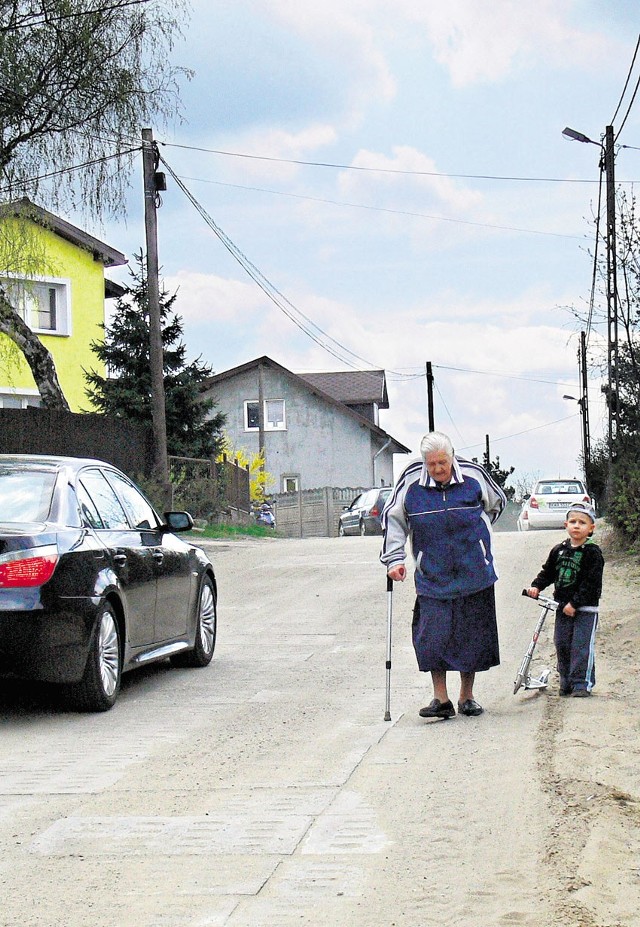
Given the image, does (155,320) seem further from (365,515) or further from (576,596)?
(576,596)

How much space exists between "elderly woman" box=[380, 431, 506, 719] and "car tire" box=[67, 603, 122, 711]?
6.21 ft

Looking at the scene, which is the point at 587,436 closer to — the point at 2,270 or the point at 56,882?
the point at 2,270

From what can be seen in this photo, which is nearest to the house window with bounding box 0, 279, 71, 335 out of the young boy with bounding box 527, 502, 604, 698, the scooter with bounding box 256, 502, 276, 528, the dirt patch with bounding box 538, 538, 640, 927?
the scooter with bounding box 256, 502, 276, 528

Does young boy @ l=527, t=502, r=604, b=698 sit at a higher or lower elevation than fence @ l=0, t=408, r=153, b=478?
lower

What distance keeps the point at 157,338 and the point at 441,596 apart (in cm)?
1949

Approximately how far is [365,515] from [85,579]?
102 feet

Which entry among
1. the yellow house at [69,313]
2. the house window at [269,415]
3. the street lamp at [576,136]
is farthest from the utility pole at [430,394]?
the street lamp at [576,136]

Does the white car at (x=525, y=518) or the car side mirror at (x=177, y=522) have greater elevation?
the car side mirror at (x=177, y=522)

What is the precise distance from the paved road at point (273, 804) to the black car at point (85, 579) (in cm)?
34

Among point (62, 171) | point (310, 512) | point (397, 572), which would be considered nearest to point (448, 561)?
point (397, 572)

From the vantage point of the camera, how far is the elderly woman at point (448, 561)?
332 inches

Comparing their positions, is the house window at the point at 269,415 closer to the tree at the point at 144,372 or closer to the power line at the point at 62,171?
the tree at the point at 144,372

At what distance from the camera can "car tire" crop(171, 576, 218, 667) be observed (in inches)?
444

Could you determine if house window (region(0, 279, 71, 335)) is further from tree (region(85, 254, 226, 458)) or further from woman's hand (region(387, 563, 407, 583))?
woman's hand (region(387, 563, 407, 583))
